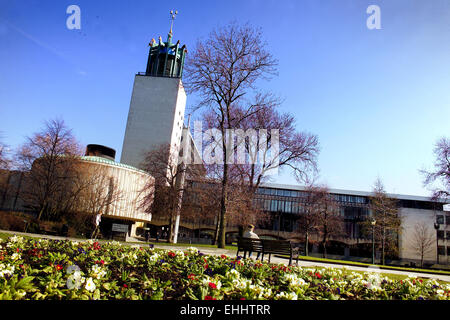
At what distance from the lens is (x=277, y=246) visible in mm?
11086

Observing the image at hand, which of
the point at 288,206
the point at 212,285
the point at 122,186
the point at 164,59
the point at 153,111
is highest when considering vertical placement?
the point at 164,59

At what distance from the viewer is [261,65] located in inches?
784

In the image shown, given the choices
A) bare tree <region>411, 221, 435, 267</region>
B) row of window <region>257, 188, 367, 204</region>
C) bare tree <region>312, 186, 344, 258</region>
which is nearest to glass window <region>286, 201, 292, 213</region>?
row of window <region>257, 188, 367, 204</region>

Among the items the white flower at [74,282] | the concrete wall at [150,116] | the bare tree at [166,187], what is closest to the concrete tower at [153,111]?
the concrete wall at [150,116]

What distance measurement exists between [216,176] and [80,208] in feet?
53.5

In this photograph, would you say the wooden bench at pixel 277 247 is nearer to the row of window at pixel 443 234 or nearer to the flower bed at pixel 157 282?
the flower bed at pixel 157 282

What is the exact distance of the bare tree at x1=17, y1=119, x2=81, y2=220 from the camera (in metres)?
30.0

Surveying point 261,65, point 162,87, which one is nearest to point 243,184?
point 261,65

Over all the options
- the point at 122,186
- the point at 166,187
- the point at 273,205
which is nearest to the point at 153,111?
the point at 122,186

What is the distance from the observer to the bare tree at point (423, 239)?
5709 centimetres

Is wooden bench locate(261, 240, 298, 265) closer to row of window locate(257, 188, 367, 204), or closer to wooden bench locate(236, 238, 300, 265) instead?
wooden bench locate(236, 238, 300, 265)

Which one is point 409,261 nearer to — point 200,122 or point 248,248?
point 200,122

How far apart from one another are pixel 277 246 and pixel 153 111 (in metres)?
49.6

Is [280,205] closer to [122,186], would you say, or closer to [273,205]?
[273,205]
